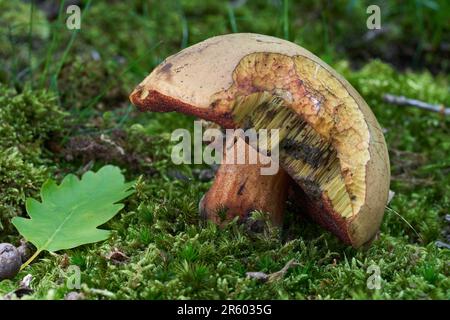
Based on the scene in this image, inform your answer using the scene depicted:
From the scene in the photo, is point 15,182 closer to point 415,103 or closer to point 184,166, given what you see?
point 184,166

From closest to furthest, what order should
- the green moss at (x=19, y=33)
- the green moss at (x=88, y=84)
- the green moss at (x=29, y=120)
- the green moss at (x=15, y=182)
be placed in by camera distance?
the green moss at (x=15, y=182), the green moss at (x=29, y=120), the green moss at (x=88, y=84), the green moss at (x=19, y=33)

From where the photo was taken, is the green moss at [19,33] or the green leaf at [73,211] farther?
the green moss at [19,33]

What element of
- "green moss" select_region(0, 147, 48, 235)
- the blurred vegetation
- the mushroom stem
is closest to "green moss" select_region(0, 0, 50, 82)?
the blurred vegetation

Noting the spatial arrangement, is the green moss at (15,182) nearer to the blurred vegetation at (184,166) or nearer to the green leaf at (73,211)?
the blurred vegetation at (184,166)

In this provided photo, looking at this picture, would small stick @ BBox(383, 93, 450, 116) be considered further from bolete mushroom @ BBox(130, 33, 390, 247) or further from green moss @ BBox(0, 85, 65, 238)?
green moss @ BBox(0, 85, 65, 238)

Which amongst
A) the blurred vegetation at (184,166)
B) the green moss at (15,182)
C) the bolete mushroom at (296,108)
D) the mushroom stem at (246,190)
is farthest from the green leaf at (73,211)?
the bolete mushroom at (296,108)

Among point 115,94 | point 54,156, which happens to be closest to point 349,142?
point 54,156
